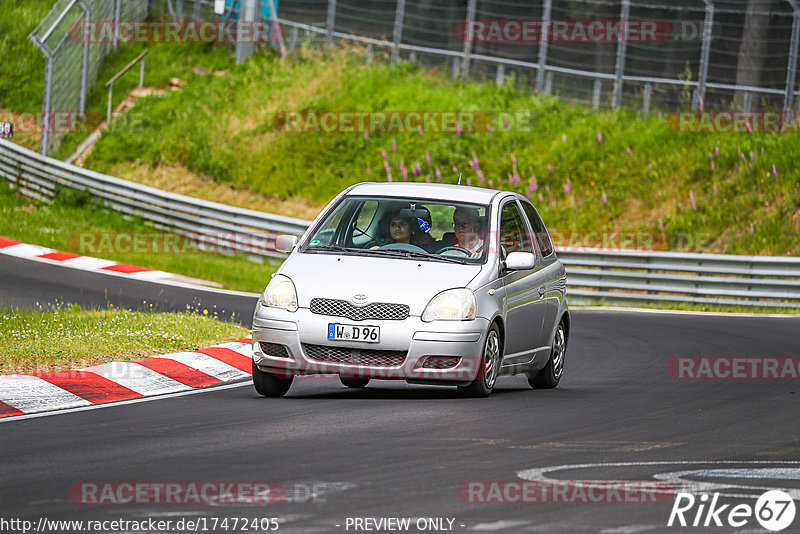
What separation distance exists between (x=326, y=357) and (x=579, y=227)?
19.7 m

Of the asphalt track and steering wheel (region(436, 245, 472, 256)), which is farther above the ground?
steering wheel (region(436, 245, 472, 256))

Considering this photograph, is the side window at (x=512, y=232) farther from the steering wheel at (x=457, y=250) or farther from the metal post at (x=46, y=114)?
the metal post at (x=46, y=114)

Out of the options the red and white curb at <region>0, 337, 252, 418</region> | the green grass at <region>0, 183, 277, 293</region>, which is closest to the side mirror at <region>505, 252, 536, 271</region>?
the red and white curb at <region>0, 337, 252, 418</region>

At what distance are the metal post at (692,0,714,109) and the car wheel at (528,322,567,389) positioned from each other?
1849 centimetres

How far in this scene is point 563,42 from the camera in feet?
108

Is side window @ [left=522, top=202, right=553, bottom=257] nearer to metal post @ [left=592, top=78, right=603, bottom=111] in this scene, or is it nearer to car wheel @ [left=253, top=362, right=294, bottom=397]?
car wheel @ [left=253, top=362, right=294, bottom=397]

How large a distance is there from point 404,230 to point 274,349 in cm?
162

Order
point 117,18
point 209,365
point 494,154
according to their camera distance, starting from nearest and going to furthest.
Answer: point 209,365
point 494,154
point 117,18

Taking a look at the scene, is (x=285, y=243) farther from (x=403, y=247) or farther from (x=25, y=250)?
(x=25, y=250)

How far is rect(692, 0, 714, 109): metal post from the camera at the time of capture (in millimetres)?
29306

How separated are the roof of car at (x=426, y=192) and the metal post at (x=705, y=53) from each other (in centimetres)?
1911

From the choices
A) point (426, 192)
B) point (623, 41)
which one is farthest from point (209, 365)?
point (623, 41)

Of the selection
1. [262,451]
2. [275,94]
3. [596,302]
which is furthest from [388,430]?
[275,94]

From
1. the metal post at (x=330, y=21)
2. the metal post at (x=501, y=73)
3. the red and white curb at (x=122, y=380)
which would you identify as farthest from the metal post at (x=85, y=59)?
the red and white curb at (x=122, y=380)
